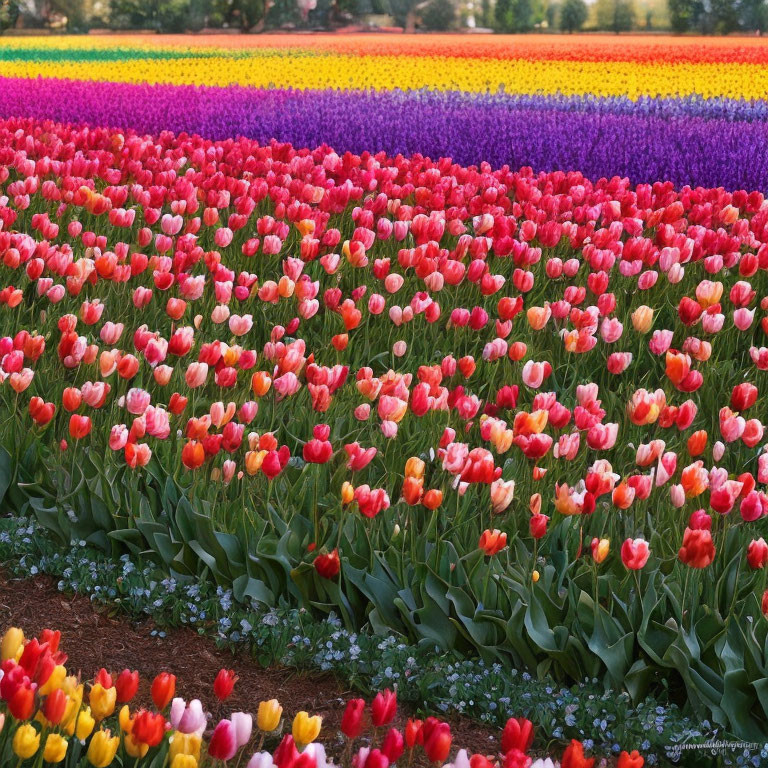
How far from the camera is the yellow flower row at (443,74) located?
1855 centimetres

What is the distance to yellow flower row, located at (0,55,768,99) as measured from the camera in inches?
730

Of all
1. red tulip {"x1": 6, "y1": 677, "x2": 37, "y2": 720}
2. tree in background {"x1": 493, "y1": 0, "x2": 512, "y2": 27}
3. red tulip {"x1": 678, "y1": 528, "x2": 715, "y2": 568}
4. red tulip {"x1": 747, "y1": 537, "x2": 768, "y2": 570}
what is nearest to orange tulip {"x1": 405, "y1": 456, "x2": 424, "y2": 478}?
red tulip {"x1": 678, "y1": 528, "x2": 715, "y2": 568}

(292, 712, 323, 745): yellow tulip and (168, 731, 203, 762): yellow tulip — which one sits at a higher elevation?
(292, 712, 323, 745): yellow tulip

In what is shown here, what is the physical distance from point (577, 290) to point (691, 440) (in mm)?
1665

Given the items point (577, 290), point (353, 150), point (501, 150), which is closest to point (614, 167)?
point (501, 150)

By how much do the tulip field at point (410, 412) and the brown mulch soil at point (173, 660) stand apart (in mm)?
113

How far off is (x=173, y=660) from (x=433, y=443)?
1.08 meters

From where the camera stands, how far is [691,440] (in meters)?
3.28

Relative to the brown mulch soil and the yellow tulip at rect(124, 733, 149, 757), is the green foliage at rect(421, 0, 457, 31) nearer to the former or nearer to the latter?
the brown mulch soil

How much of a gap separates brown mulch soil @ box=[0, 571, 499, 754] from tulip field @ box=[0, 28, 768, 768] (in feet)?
0.37

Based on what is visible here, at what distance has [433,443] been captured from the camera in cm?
366

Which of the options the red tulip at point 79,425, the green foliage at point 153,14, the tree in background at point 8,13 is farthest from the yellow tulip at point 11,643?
the green foliage at point 153,14

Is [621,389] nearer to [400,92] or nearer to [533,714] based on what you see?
[533,714]

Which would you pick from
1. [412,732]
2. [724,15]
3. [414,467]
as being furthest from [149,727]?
[724,15]
